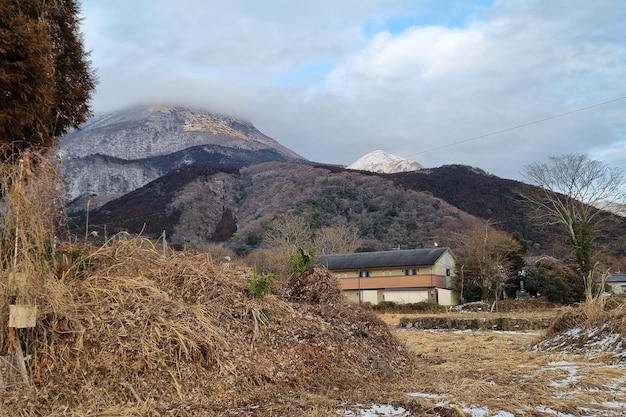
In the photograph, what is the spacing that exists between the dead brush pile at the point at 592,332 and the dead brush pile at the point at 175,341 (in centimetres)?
367

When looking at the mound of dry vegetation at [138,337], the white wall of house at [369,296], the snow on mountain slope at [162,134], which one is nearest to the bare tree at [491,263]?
the white wall of house at [369,296]

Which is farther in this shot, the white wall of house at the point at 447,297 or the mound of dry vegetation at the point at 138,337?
the white wall of house at the point at 447,297

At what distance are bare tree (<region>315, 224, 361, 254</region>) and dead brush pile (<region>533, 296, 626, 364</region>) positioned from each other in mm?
42081

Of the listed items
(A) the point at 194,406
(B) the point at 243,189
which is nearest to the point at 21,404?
(A) the point at 194,406

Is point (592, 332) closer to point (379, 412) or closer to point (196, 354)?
point (379, 412)

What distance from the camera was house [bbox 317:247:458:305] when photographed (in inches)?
1623

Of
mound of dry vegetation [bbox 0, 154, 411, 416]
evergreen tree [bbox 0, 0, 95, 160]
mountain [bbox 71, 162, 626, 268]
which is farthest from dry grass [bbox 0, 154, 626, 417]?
mountain [bbox 71, 162, 626, 268]

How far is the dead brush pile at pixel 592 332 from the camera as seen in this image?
28.3 feet

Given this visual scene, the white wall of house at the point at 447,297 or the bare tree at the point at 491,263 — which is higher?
the bare tree at the point at 491,263

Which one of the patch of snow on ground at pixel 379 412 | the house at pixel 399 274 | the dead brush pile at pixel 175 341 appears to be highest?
the dead brush pile at pixel 175 341

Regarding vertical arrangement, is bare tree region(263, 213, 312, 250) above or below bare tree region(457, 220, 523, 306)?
above

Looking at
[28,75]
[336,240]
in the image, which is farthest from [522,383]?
[336,240]

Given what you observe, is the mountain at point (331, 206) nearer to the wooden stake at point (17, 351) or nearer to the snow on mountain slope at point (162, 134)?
the wooden stake at point (17, 351)

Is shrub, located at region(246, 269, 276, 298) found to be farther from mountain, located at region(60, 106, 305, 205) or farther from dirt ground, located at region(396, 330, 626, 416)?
mountain, located at region(60, 106, 305, 205)
